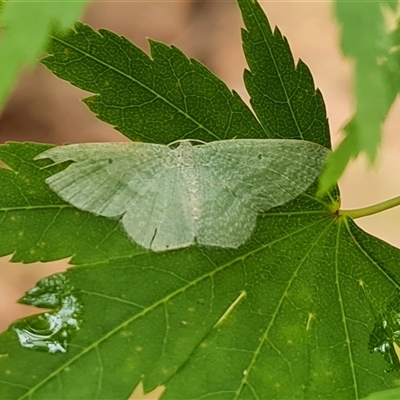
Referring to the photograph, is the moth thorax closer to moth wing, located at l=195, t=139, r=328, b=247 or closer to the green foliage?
moth wing, located at l=195, t=139, r=328, b=247

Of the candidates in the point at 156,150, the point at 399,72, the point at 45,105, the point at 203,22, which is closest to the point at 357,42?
the point at 399,72

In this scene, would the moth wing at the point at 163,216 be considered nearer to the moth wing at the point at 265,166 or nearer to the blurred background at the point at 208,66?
the moth wing at the point at 265,166

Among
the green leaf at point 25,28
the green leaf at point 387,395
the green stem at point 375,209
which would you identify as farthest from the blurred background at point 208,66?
the green leaf at point 25,28

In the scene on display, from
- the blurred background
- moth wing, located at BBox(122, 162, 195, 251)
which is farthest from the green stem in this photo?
the blurred background

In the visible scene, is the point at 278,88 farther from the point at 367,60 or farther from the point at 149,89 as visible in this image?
the point at 367,60

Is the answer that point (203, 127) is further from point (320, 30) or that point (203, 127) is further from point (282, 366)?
point (320, 30)

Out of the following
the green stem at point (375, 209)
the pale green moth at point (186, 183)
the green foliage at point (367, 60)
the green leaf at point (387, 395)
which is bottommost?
the green leaf at point (387, 395)
